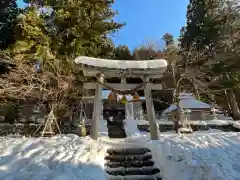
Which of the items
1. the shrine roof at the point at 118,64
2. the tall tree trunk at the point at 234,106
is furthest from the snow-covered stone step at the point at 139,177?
the tall tree trunk at the point at 234,106

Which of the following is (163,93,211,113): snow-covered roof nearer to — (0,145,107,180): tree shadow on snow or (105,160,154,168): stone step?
(105,160,154,168): stone step

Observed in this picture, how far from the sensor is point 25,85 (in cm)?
1273

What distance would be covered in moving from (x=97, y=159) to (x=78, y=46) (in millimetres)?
10173

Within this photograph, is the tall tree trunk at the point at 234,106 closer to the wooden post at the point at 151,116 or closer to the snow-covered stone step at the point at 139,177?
the wooden post at the point at 151,116

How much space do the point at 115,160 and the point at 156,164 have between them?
106cm

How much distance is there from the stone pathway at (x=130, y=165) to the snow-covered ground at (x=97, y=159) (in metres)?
0.19

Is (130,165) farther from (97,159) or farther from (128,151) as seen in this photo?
(97,159)

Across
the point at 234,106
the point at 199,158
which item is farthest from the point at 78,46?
the point at 234,106

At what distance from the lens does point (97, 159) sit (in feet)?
19.6

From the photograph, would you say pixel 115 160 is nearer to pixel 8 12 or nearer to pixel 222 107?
pixel 8 12

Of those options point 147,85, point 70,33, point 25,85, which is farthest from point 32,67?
point 147,85

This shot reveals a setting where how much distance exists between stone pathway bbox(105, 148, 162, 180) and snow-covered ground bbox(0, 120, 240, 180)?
A: 0.62ft

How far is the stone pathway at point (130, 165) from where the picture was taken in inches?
229

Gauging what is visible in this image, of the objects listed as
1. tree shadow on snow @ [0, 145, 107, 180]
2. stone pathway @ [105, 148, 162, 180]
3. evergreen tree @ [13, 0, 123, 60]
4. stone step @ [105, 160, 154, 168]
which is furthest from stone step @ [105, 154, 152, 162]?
evergreen tree @ [13, 0, 123, 60]
